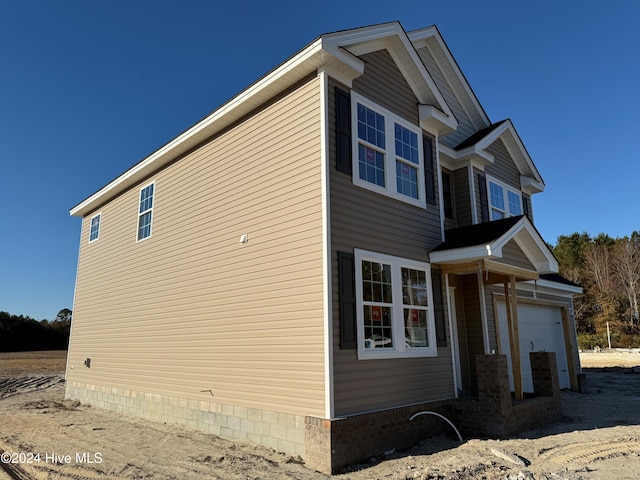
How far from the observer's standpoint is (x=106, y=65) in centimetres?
1319

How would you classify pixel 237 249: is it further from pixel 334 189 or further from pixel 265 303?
pixel 334 189

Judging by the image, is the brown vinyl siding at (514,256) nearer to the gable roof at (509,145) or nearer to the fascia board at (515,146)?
the gable roof at (509,145)

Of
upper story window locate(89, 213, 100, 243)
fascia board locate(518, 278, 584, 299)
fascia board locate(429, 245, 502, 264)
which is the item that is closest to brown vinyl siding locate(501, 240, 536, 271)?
fascia board locate(429, 245, 502, 264)

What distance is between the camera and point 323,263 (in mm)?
6492

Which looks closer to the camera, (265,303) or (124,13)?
(265,303)

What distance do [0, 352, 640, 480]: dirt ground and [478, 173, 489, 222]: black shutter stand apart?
5029 millimetres

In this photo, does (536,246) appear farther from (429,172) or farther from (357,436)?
(357,436)

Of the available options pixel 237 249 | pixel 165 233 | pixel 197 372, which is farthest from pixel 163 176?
pixel 197 372

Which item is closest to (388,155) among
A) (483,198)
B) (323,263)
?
(323,263)

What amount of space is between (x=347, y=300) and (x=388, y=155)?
9.93ft

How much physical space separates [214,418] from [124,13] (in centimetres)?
1048

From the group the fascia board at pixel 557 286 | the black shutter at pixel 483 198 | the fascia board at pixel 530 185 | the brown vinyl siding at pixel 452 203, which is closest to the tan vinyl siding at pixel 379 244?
the brown vinyl siding at pixel 452 203

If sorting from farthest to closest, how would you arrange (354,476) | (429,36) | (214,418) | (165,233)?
(429,36) < (165,233) < (214,418) < (354,476)

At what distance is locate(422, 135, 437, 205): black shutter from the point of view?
29.6ft
